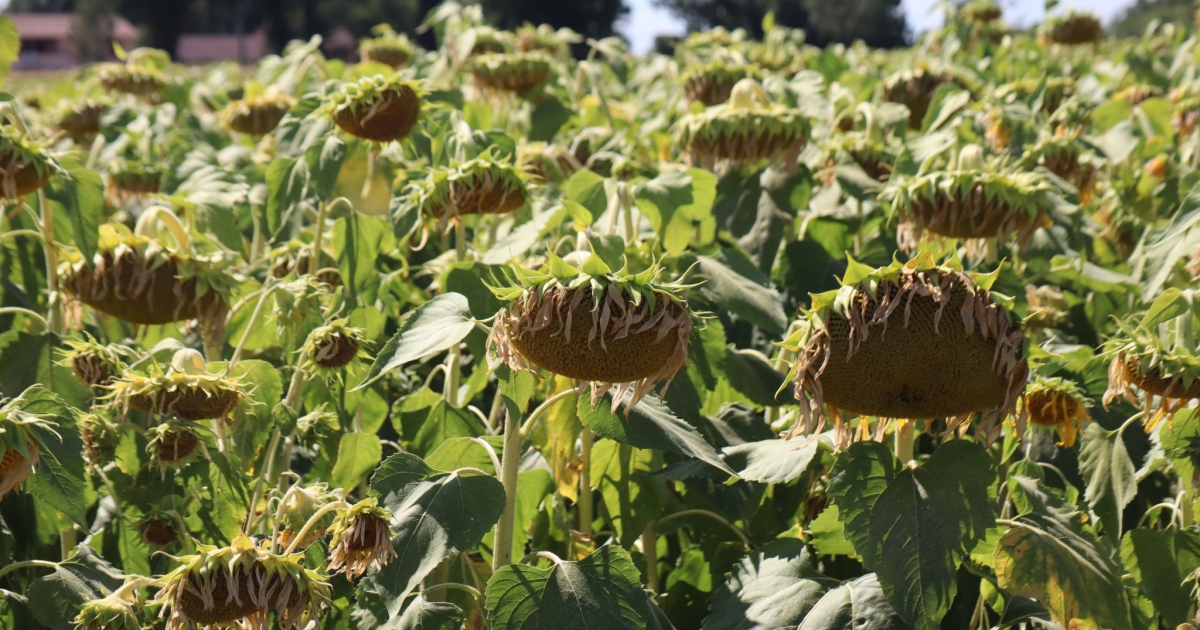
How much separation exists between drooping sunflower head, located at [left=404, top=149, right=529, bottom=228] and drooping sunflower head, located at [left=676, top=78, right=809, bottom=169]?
0.68 meters

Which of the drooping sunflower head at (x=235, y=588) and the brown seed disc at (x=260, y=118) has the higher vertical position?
the drooping sunflower head at (x=235, y=588)

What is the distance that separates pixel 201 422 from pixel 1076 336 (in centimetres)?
221

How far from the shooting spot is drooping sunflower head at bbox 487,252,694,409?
4.60 ft

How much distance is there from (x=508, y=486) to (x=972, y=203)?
3.54 feet

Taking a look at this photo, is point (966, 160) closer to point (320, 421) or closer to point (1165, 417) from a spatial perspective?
point (1165, 417)

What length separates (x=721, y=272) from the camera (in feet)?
7.51

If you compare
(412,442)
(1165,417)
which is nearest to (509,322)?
(412,442)

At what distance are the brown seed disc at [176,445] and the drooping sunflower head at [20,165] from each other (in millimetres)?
573

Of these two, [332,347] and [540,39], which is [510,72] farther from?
[332,347]

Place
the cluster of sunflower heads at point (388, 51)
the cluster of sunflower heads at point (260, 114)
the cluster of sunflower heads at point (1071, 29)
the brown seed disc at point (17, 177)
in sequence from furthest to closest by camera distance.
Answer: the cluster of sunflower heads at point (1071, 29)
the cluster of sunflower heads at point (388, 51)
the cluster of sunflower heads at point (260, 114)
the brown seed disc at point (17, 177)

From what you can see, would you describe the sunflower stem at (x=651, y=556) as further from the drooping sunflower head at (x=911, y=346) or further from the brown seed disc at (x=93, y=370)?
the brown seed disc at (x=93, y=370)

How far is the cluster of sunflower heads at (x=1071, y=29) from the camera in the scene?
5121 millimetres

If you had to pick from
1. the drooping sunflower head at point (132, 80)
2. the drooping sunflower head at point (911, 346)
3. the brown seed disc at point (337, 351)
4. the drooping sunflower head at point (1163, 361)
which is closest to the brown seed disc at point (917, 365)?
the drooping sunflower head at point (911, 346)

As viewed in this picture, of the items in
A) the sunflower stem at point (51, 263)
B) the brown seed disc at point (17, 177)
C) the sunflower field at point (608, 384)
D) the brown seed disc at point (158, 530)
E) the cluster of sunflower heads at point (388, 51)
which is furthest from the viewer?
the cluster of sunflower heads at point (388, 51)
